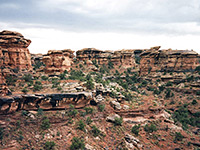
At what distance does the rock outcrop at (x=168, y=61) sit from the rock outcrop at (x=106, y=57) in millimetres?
15110

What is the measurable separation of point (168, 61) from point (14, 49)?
2429 inches

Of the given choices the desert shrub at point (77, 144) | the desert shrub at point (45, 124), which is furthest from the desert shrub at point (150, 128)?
the desert shrub at point (45, 124)

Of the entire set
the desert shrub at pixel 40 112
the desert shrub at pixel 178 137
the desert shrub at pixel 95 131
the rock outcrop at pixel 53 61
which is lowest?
the desert shrub at pixel 178 137

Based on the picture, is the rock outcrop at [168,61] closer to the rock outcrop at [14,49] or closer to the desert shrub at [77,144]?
the rock outcrop at [14,49]

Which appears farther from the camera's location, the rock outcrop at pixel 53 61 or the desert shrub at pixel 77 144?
the rock outcrop at pixel 53 61

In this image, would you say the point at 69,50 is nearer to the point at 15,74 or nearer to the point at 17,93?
the point at 15,74

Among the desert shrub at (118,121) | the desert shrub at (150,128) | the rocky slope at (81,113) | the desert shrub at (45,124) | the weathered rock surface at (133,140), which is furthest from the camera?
the desert shrub at (150,128)

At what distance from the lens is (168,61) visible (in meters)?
68.4

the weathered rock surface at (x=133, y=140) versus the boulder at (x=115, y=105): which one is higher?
the boulder at (x=115, y=105)

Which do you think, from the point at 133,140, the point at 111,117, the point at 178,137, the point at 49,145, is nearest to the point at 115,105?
the point at 111,117

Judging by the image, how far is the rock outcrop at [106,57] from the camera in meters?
81.8

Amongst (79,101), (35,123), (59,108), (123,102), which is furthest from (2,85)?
(123,102)

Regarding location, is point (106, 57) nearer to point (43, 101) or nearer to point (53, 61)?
point (53, 61)

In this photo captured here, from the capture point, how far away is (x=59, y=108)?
35438mm
